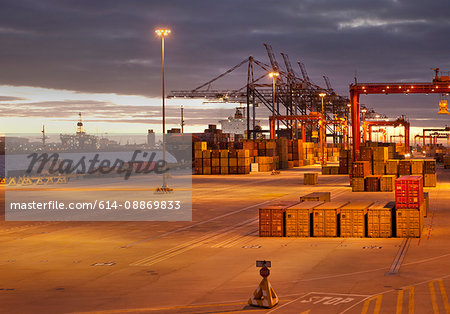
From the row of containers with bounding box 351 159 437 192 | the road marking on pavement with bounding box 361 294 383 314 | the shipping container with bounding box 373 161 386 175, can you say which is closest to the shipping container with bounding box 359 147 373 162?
the shipping container with bounding box 373 161 386 175

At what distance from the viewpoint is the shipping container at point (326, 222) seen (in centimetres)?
2875

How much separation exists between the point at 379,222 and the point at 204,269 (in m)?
10.8

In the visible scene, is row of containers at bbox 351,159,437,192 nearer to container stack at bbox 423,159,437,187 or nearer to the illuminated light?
container stack at bbox 423,159,437,187

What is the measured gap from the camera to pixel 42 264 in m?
22.8

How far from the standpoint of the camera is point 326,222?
2884 cm

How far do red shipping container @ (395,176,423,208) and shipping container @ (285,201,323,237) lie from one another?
423cm

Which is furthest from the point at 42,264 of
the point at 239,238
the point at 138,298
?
the point at 239,238

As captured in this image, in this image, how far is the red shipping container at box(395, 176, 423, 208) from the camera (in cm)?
2861

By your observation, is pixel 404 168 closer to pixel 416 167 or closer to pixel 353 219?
pixel 416 167

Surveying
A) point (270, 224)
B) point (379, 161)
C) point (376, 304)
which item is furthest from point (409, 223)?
point (379, 161)

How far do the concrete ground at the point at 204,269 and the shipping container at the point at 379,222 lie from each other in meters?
0.57

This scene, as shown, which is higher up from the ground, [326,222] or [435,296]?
[326,222]

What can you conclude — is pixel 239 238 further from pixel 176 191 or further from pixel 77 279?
pixel 176 191

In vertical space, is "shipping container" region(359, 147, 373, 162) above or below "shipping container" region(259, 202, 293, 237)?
above
